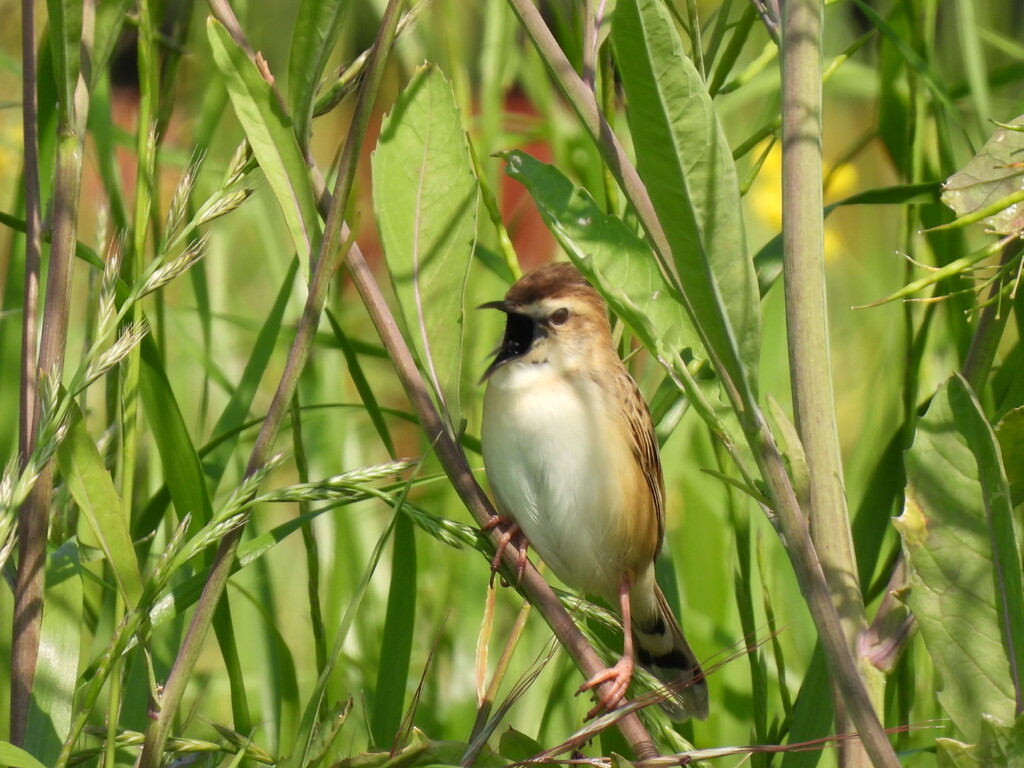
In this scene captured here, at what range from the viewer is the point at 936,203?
2.02m

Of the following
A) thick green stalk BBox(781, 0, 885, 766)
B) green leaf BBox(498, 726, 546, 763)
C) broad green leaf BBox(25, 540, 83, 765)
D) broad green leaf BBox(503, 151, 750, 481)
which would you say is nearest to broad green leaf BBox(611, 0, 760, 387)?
thick green stalk BBox(781, 0, 885, 766)

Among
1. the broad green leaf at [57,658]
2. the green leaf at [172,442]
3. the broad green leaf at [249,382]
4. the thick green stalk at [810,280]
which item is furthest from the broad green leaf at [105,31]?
the thick green stalk at [810,280]

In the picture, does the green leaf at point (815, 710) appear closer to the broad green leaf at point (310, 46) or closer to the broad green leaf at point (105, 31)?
the broad green leaf at point (310, 46)

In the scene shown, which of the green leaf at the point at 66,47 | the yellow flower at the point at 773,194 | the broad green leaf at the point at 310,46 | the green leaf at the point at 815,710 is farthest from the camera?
the yellow flower at the point at 773,194

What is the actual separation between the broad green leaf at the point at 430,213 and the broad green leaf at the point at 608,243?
15cm

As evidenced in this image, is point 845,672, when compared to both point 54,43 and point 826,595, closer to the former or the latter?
point 826,595

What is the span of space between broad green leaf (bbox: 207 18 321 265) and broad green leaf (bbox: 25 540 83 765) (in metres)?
0.61

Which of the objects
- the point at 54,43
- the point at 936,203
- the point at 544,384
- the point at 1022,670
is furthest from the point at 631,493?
the point at 54,43

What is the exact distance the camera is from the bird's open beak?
2.57 meters

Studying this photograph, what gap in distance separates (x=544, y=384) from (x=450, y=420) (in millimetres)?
1026

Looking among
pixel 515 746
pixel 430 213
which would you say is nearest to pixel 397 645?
pixel 515 746

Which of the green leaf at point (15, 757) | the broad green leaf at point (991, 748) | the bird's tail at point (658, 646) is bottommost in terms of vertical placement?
the bird's tail at point (658, 646)

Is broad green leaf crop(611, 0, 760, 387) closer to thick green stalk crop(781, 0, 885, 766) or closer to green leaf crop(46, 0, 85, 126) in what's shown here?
thick green stalk crop(781, 0, 885, 766)

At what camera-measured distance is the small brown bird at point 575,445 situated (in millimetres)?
2387
